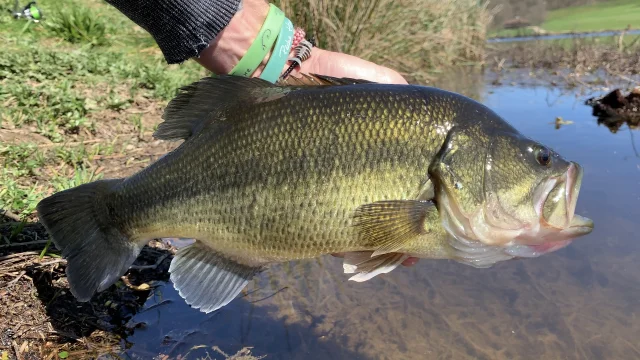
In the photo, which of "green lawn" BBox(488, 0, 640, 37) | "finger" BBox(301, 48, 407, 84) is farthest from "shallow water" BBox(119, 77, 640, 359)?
"green lawn" BBox(488, 0, 640, 37)

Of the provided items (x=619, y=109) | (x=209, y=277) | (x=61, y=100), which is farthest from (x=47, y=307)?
(x=619, y=109)

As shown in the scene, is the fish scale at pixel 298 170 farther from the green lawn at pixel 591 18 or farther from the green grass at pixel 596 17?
the green grass at pixel 596 17

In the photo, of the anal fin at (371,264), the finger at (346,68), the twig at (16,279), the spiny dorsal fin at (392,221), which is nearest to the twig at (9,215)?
Result: the twig at (16,279)

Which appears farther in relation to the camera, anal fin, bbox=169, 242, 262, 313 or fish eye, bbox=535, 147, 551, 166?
anal fin, bbox=169, 242, 262, 313

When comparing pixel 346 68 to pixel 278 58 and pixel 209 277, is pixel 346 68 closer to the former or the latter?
pixel 278 58

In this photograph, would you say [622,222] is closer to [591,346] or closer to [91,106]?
[591,346]

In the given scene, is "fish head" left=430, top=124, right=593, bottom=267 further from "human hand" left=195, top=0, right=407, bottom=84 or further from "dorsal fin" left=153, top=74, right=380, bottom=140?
"human hand" left=195, top=0, right=407, bottom=84

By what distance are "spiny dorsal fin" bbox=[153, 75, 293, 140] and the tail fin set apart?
0.41 metres

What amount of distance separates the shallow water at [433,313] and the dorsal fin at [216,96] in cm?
121

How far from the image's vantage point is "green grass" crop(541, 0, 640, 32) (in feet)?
83.8

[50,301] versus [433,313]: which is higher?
[433,313]

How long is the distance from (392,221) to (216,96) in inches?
38.0

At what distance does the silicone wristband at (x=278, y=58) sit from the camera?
9.36 ft

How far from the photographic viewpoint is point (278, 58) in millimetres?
2867
